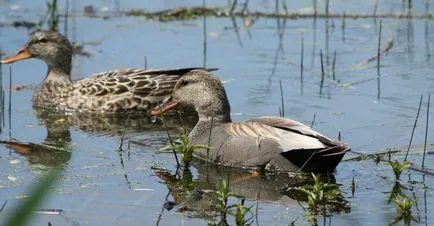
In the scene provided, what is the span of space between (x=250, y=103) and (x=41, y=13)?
5.15m

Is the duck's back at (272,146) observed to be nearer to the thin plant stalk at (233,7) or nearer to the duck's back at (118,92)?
the duck's back at (118,92)

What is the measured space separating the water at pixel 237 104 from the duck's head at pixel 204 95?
0.46m

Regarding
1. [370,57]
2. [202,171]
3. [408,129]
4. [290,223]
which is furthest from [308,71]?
[290,223]

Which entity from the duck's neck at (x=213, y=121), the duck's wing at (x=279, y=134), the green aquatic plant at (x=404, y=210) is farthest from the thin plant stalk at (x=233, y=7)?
the green aquatic plant at (x=404, y=210)

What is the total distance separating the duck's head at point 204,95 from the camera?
7863 millimetres

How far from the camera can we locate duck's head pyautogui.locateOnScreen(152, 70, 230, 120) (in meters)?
7.86

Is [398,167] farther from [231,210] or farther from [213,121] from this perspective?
[213,121]

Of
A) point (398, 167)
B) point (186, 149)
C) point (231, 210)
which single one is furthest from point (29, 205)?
point (186, 149)

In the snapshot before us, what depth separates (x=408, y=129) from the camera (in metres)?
8.39

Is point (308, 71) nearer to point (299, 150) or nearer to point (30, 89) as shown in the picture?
point (30, 89)

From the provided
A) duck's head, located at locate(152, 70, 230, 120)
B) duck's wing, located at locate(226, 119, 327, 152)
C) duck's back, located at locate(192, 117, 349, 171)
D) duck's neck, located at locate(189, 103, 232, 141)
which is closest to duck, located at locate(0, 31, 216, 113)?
duck's head, located at locate(152, 70, 230, 120)

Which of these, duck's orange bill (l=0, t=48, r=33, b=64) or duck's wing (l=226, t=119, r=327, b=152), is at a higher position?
A: duck's orange bill (l=0, t=48, r=33, b=64)

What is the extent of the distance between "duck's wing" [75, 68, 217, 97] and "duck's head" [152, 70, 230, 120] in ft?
5.99

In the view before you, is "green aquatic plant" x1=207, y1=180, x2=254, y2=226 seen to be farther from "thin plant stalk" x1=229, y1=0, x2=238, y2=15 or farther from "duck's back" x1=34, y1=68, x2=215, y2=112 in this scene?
"thin plant stalk" x1=229, y1=0, x2=238, y2=15
